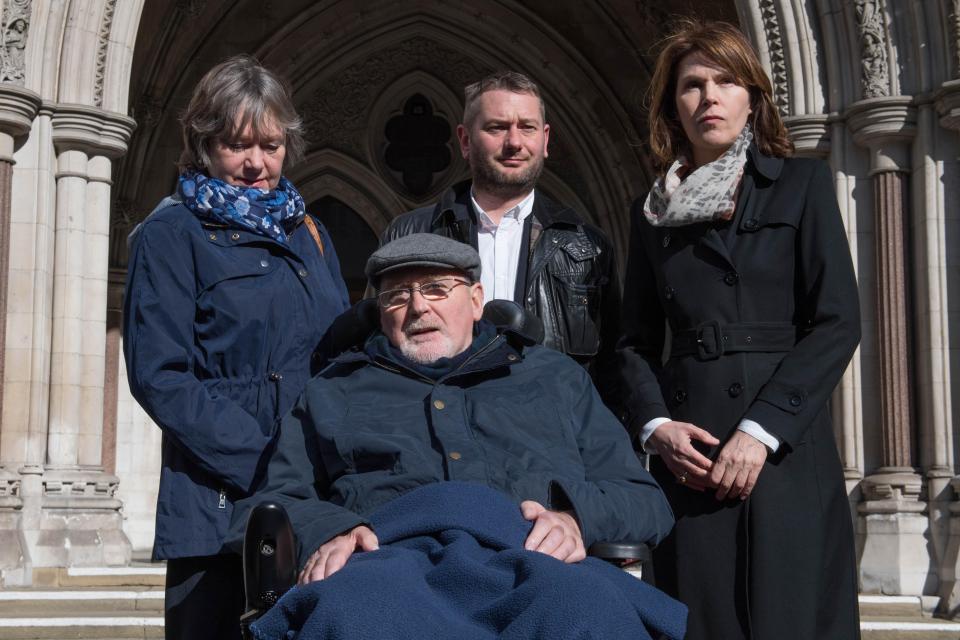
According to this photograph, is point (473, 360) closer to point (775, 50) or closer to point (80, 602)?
point (80, 602)

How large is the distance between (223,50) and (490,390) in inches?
446

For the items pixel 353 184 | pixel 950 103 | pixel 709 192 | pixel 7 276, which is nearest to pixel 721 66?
pixel 709 192

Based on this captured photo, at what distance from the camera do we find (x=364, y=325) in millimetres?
3068

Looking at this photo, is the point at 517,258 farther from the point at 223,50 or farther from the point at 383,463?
the point at 223,50

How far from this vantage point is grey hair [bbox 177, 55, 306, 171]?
3.06 meters

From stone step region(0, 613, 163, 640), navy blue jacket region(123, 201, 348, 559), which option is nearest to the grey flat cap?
navy blue jacket region(123, 201, 348, 559)

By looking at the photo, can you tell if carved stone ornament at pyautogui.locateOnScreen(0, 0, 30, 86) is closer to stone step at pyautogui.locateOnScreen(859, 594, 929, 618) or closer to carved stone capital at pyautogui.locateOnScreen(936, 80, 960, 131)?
carved stone capital at pyautogui.locateOnScreen(936, 80, 960, 131)

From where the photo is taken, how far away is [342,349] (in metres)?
3.12

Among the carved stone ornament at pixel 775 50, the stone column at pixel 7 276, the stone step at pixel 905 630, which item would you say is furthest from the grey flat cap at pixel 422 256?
the carved stone ornament at pixel 775 50

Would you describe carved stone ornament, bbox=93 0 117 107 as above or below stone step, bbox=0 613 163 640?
Answer: above

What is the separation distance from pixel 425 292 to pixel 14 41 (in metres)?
6.43

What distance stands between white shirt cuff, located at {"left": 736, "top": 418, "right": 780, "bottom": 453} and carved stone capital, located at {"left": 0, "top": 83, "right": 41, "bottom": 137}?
657cm

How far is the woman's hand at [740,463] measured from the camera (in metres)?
2.95

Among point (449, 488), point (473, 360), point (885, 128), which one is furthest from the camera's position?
point (885, 128)
